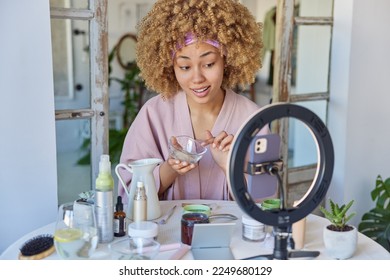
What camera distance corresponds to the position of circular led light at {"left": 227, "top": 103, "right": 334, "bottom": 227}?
39.7 inches

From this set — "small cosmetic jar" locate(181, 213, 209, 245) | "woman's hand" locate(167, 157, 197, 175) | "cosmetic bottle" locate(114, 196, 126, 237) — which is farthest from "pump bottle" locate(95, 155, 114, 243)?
"woman's hand" locate(167, 157, 197, 175)

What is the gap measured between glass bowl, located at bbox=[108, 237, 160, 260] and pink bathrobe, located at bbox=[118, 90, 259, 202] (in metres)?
0.51

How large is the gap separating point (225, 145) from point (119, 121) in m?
3.44

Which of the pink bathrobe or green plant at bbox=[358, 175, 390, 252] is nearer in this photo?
the pink bathrobe

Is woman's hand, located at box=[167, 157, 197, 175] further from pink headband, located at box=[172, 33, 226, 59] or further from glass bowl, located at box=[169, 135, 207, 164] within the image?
pink headband, located at box=[172, 33, 226, 59]

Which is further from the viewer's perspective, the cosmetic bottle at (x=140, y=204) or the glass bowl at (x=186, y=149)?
the glass bowl at (x=186, y=149)

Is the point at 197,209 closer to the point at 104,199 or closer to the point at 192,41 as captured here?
the point at 104,199

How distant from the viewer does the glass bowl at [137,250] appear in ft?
4.01

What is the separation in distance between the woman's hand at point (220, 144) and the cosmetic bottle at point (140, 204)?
12.0 inches

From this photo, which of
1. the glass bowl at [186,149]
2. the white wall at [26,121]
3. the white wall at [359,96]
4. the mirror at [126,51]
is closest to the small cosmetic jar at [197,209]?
the glass bowl at [186,149]

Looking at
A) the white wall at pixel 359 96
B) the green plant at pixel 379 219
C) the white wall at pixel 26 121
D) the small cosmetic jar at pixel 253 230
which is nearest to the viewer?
the small cosmetic jar at pixel 253 230

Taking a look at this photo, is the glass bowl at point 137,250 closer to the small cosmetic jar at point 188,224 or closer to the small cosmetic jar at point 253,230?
the small cosmetic jar at point 188,224
